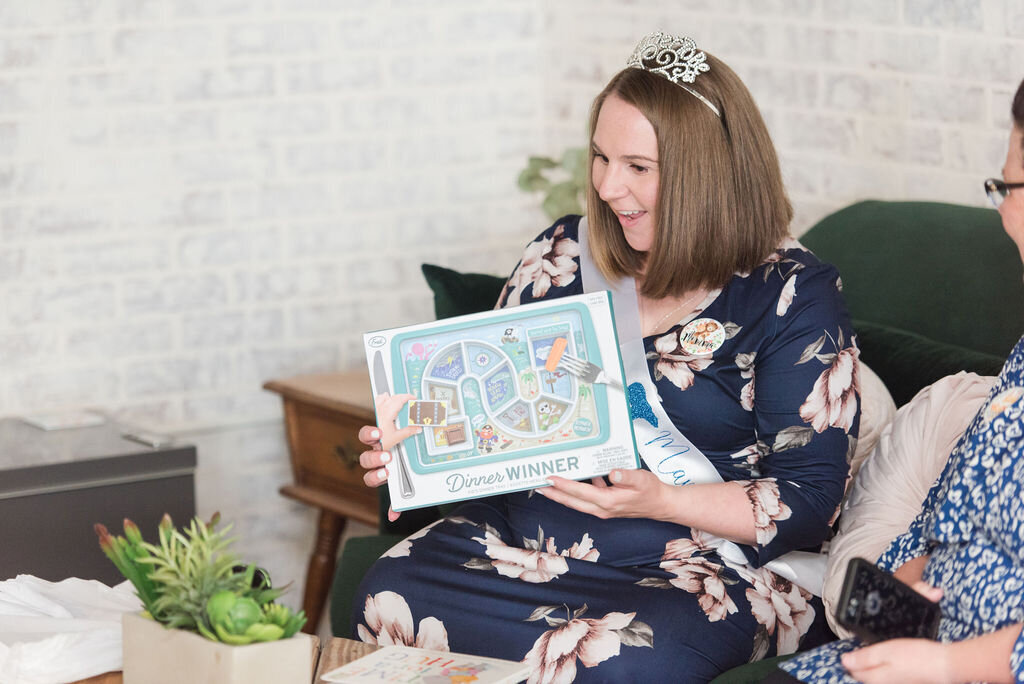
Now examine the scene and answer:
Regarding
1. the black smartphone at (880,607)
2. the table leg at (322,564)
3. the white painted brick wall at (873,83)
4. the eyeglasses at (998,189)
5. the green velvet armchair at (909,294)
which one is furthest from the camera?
the table leg at (322,564)

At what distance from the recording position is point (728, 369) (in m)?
1.85

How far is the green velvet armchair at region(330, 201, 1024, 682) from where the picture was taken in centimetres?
195

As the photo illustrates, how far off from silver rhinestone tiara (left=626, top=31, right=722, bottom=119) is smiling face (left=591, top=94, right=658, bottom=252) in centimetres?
7

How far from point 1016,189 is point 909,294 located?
70 centimetres

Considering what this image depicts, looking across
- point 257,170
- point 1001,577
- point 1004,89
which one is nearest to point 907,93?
point 1004,89

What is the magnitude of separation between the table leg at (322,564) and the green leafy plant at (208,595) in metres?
1.53

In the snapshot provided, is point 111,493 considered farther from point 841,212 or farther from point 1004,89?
point 1004,89

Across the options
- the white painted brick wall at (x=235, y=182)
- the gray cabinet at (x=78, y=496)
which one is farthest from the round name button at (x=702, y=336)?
the white painted brick wall at (x=235, y=182)

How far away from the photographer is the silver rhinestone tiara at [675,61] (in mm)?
1887

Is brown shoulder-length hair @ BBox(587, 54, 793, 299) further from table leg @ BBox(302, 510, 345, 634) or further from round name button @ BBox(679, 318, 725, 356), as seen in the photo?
table leg @ BBox(302, 510, 345, 634)

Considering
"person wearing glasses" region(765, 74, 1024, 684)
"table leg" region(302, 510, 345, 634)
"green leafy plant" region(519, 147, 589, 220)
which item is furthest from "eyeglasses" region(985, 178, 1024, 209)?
"table leg" region(302, 510, 345, 634)

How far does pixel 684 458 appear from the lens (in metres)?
1.85

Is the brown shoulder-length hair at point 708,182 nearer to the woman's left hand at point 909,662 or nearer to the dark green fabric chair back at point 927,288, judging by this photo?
the dark green fabric chair back at point 927,288

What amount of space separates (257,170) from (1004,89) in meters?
1.64
